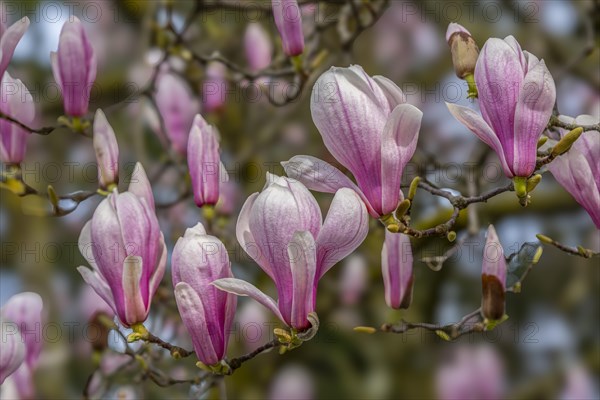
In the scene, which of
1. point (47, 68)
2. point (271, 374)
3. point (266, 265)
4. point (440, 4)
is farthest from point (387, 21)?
point (266, 265)

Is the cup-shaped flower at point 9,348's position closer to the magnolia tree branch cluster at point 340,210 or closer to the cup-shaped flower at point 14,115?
the magnolia tree branch cluster at point 340,210

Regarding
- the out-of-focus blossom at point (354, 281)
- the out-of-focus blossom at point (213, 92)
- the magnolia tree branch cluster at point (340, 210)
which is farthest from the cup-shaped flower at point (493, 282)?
the out-of-focus blossom at point (354, 281)

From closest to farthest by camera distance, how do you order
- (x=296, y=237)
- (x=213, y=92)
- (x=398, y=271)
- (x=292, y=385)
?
(x=296, y=237) → (x=398, y=271) → (x=213, y=92) → (x=292, y=385)

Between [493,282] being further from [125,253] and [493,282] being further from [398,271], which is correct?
[125,253]

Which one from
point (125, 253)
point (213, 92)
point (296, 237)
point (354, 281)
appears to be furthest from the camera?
point (354, 281)

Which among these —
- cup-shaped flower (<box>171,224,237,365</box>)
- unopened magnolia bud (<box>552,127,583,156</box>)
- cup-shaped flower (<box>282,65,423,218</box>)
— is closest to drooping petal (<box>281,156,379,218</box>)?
cup-shaped flower (<box>282,65,423,218</box>)

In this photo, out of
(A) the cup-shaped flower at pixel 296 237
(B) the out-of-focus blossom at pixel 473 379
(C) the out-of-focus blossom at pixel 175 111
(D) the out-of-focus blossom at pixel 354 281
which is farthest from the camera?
(D) the out-of-focus blossom at pixel 354 281

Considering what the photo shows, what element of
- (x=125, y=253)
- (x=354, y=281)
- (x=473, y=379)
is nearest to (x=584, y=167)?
(x=125, y=253)
